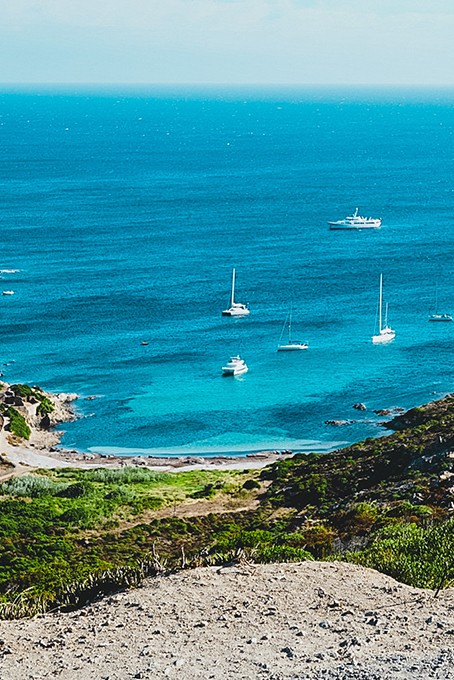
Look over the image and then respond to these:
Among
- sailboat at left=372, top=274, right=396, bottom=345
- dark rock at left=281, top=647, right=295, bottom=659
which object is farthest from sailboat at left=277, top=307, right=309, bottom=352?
dark rock at left=281, top=647, right=295, bottom=659

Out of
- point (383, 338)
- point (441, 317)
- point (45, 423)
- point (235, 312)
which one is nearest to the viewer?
point (45, 423)

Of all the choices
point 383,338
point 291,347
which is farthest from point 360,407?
point 383,338

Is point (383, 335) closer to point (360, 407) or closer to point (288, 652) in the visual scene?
point (360, 407)

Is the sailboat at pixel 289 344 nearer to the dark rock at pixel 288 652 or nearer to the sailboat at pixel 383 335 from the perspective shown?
the sailboat at pixel 383 335

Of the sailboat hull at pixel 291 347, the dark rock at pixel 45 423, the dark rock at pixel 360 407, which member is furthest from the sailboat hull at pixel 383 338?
the dark rock at pixel 45 423

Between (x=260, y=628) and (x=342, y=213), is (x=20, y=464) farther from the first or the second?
(x=342, y=213)

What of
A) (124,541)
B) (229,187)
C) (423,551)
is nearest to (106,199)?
(229,187)
